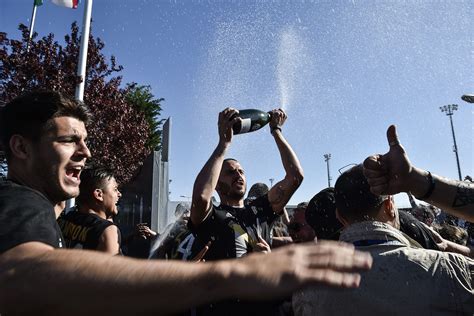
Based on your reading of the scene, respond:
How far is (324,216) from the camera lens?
2984 mm

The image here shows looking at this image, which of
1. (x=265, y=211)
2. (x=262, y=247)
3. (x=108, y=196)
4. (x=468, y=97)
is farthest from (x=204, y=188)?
(x=468, y=97)

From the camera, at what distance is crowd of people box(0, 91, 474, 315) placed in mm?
947

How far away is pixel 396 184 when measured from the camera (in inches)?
90.4

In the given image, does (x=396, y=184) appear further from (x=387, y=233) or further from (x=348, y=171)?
(x=387, y=233)

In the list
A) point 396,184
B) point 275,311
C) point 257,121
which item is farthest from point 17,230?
point 257,121

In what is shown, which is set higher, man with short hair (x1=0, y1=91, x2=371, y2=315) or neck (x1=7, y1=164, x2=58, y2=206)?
neck (x1=7, y1=164, x2=58, y2=206)

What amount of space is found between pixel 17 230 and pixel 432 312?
167 cm

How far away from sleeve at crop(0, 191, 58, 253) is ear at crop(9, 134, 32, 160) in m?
0.50

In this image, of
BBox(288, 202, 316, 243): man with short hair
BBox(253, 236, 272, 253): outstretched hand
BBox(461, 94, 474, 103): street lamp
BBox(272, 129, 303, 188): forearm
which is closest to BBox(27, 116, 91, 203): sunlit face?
BBox(253, 236, 272, 253): outstretched hand

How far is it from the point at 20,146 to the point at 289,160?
8.81 ft

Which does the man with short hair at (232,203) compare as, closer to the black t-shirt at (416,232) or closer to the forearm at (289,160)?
the forearm at (289,160)

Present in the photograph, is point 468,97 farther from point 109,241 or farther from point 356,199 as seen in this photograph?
point 109,241

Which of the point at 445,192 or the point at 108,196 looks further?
the point at 108,196

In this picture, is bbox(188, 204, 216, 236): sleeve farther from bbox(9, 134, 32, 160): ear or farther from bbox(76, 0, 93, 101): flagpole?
bbox(76, 0, 93, 101): flagpole
